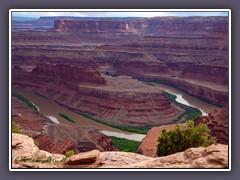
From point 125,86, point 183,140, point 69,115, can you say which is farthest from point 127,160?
point 125,86

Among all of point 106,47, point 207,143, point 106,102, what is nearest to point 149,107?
point 106,102

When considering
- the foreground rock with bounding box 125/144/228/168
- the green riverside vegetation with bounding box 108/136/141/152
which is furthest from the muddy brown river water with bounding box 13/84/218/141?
the foreground rock with bounding box 125/144/228/168

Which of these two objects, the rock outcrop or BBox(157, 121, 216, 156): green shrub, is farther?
BBox(157, 121, 216, 156): green shrub

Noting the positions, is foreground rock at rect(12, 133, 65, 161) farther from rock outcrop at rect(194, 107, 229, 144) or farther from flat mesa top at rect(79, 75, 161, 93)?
flat mesa top at rect(79, 75, 161, 93)

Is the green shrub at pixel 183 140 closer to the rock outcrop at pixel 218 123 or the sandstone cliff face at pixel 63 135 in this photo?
the rock outcrop at pixel 218 123
